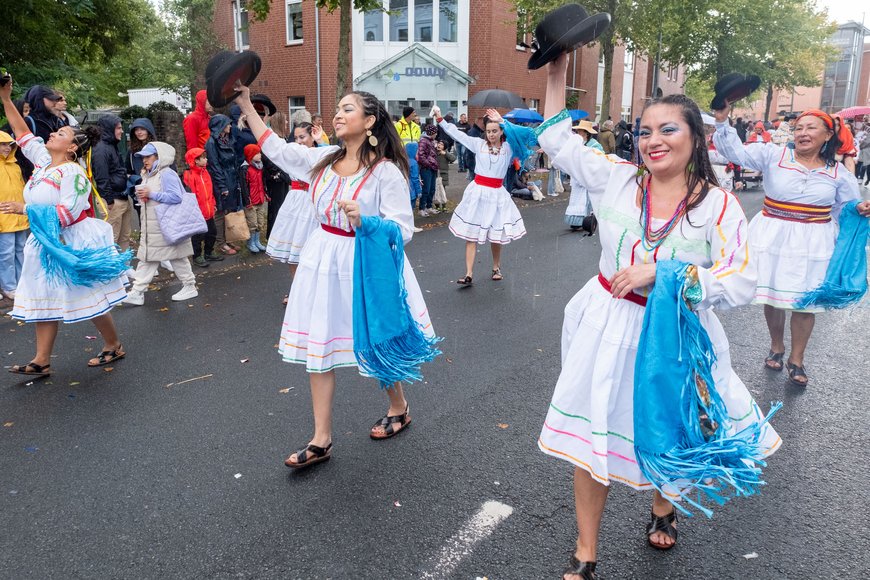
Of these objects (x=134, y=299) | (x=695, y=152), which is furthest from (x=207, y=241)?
(x=695, y=152)


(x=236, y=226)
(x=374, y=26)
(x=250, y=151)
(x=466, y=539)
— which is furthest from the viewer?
(x=374, y=26)

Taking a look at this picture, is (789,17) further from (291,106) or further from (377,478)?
(377,478)

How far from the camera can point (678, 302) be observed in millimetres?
2463

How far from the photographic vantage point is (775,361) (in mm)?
5633

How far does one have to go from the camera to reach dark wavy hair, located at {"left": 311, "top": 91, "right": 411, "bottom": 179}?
3854 millimetres

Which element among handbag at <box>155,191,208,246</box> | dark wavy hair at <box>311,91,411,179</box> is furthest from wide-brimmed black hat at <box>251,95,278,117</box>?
handbag at <box>155,191,208,246</box>

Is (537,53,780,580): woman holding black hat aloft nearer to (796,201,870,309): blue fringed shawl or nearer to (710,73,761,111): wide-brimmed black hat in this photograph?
(710,73,761,111): wide-brimmed black hat

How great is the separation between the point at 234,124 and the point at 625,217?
26.6 feet

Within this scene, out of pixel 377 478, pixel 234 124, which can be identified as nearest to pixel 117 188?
pixel 234 124

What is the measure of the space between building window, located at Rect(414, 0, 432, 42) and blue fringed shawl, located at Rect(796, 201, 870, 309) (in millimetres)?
22995

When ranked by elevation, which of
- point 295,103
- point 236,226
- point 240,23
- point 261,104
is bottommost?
point 236,226

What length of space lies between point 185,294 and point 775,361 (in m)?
6.08

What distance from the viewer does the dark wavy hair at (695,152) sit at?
104 inches

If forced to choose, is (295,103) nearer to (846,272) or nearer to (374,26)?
(374,26)
